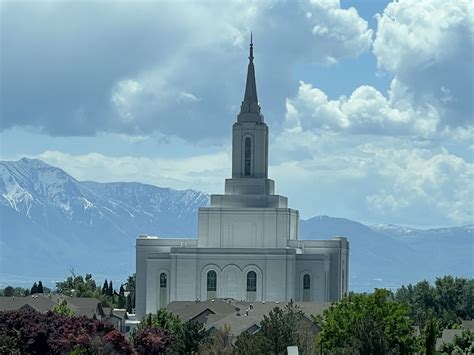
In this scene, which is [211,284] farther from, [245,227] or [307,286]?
[307,286]

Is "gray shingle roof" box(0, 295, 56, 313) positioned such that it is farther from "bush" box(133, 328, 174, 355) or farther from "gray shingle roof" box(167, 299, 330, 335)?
"bush" box(133, 328, 174, 355)

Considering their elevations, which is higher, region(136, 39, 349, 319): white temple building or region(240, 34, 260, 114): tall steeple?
region(240, 34, 260, 114): tall steeple

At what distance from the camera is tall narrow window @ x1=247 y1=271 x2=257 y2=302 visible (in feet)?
463

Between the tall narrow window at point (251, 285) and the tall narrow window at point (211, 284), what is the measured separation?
2.63m

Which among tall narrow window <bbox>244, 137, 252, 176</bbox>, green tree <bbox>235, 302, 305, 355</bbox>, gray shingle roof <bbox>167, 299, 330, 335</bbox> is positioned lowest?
green tree <bbox>235, 302, 305, 355</bbox>

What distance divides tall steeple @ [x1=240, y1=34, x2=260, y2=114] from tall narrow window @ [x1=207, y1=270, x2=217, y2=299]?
48.6 feet

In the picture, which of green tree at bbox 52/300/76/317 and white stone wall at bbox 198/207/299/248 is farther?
white stone wall at bbox 198/207/299/248

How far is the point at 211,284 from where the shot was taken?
141625 millimetres

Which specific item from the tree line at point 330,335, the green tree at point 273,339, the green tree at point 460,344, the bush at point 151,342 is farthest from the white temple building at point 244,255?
the green tree at point 273,339

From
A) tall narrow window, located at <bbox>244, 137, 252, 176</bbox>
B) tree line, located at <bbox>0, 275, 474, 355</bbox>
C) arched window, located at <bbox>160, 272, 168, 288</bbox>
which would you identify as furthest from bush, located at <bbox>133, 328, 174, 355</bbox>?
tall narrow window, located at <bbox>244, 137, 252, 176</bbox>

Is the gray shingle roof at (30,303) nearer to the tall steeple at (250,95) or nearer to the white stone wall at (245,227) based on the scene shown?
the white stone wall at (245,227)

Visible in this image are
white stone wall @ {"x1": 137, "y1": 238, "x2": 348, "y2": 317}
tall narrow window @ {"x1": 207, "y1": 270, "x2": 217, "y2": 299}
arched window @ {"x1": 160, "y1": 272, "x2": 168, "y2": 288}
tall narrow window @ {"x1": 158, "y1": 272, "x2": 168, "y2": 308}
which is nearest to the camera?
white stone wall @ {"x1": 137, "y1": 238, "x2": 348, "y2": 317}

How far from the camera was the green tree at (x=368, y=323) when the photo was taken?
82.1 meters

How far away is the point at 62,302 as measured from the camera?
123938 millimetres
